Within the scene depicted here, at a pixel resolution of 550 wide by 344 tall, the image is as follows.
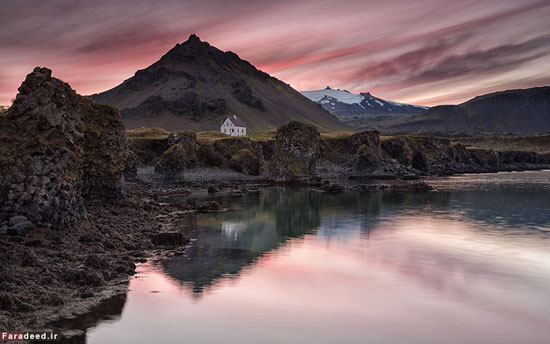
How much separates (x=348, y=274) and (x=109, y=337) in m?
14.8

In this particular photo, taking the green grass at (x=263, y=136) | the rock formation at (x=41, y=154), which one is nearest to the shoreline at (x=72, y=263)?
the rock formation at (x=41, y=154)

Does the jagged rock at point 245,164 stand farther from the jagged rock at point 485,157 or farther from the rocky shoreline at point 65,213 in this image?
the jagged rock at point 485,157

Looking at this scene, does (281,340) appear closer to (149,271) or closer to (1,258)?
(149,271)

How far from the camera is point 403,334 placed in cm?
1706

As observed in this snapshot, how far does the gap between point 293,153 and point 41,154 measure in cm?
7282

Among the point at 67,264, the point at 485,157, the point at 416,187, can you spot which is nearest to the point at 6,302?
the point at 67,264

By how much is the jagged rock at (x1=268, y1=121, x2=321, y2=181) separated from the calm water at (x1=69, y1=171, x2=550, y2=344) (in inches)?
1967

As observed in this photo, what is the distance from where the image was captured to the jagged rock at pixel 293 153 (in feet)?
319

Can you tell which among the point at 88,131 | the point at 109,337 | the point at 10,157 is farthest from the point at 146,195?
the point at 109,337

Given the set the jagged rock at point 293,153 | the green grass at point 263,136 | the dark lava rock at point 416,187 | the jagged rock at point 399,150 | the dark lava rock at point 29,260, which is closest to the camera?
the dark lava rock at point 29,260

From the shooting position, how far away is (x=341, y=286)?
23750 millimetres

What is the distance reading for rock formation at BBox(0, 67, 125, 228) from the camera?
2538 cm

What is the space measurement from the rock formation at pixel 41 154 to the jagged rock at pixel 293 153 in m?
67.1

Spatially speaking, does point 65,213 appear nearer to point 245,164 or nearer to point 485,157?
point 245,164
